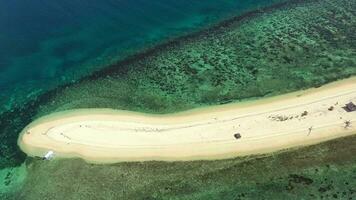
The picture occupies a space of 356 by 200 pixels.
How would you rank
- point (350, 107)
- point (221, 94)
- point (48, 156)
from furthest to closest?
point (221, 94) → point (350, 107) → point (48, 156)

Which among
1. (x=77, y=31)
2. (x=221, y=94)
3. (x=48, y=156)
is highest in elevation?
(x=77, y=31)

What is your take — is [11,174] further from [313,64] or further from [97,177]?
[313,64]

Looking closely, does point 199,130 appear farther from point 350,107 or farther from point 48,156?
point 350,107

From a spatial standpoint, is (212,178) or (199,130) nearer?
(212,178)

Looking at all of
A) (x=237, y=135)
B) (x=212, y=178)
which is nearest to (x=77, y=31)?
(x=237, y=135)

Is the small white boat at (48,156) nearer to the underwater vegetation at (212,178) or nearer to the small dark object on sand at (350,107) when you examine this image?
the underwater vegetation at (212,178)

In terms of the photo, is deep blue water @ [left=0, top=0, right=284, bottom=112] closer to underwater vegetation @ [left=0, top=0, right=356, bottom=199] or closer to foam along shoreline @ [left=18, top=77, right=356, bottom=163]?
underwater vegetation @ [left=0, top=0, right=356, bottom=199]

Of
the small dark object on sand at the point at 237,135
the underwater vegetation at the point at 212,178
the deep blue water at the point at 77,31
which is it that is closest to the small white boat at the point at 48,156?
the underwater vegetation at the point at 212,178

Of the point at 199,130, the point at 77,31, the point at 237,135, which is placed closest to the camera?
the point at 237,135
